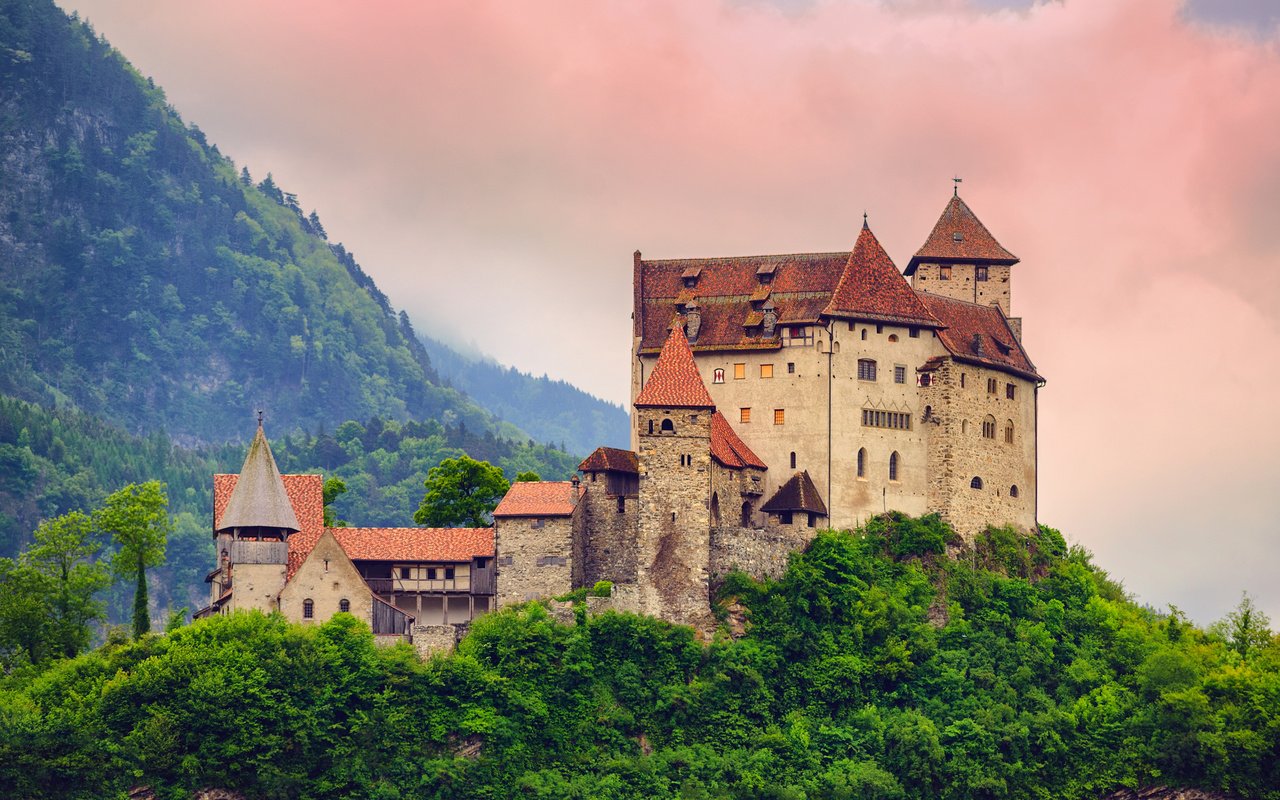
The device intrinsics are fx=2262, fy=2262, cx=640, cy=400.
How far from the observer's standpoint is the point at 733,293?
355 feet

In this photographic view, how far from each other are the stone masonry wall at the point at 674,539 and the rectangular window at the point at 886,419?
11027mm

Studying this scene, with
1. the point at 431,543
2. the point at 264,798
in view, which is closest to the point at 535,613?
the point at 431,543

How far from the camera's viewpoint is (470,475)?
109 meters

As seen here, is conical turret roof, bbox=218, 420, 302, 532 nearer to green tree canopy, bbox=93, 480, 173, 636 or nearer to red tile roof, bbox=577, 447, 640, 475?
green tree canopy, bbox=93, 480, 173, 636

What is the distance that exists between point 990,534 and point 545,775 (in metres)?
25.9

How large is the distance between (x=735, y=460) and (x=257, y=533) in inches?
848

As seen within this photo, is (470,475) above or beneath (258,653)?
above

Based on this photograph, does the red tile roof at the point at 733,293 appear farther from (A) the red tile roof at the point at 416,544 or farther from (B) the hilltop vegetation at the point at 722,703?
(A) the red tile roof at the point at 416,544

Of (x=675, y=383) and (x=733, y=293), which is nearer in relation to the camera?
(x=675, y=383)

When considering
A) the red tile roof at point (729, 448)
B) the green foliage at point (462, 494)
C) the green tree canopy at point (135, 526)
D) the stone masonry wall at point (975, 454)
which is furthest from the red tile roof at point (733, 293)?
the green tree canopy at point (135, 526)

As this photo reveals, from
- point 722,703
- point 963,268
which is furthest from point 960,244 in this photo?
point 722,703

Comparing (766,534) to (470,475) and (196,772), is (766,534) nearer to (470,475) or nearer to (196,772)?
(470,475)

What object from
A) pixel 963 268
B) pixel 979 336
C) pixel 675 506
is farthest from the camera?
pixel 963 268

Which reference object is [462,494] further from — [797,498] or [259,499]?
[797,498]
